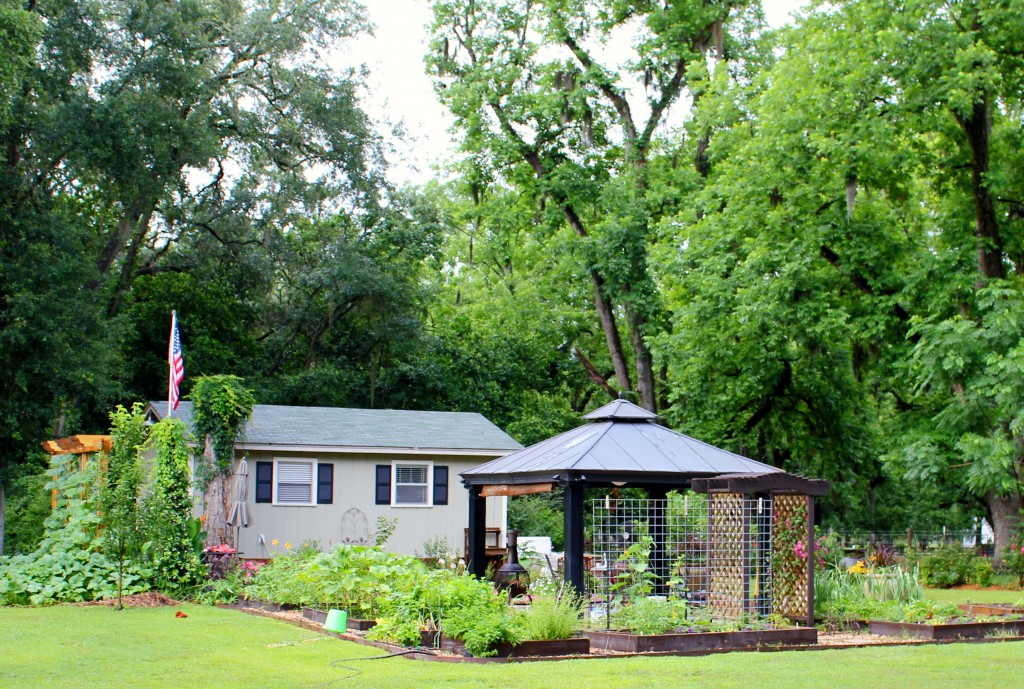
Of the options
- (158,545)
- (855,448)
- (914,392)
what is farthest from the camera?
(855,448)

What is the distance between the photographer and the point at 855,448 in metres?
25.3

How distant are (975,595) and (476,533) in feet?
33.1

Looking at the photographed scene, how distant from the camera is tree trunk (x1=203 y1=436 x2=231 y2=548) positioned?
61.0 feet

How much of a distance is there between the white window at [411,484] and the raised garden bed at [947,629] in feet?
41.8

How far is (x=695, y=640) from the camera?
1051 cm

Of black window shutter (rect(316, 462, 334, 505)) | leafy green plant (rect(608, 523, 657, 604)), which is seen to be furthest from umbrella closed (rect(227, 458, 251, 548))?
leafy green plant (rect(608, 523, 657, 604))

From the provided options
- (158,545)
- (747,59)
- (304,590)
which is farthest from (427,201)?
(304,590)

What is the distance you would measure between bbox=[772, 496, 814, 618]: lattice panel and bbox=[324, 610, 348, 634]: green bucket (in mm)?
4980

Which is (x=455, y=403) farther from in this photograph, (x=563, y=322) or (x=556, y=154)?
(x=556, y=154)

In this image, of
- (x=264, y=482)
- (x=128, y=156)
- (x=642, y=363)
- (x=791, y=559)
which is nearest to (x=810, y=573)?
(x=791, y=559)

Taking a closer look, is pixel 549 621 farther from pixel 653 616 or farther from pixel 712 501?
pixel 712 501

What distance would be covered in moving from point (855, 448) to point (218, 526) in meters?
15.0

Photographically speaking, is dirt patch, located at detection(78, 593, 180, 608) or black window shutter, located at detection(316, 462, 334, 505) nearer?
dirt patch, located at detection(78, 593, 180, 608)

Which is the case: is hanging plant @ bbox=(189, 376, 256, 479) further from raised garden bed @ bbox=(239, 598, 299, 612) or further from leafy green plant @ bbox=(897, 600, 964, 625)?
leafy green plant @ bbox=(897, 600, 964, 625)
